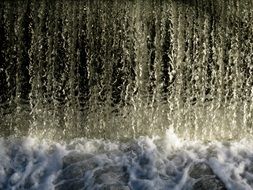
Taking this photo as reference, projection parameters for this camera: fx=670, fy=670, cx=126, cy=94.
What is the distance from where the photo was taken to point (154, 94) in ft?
27.9

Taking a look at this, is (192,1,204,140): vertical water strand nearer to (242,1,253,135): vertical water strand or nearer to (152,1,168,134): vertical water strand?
(152,1,168,134): vertical water strand

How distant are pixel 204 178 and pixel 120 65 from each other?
1.76 meters

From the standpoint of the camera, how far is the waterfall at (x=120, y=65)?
8281 millimetres

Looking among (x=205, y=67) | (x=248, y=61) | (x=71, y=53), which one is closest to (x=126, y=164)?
(x=71, y=53)

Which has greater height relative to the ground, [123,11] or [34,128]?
[123,11]

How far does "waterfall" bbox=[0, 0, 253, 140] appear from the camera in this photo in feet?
27.2

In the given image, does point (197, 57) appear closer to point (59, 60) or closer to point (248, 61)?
point (248, 61)

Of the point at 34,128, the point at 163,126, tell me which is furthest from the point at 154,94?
the point at 34,128

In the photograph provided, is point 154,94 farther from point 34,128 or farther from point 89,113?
point 34,128

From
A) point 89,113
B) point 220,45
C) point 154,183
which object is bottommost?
point 154,183

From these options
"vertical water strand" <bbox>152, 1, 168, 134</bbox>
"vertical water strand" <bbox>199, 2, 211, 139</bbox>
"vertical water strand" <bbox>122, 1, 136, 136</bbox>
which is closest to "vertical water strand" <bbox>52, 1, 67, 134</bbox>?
"vertical water strand" <bbox>122, 1, 136, 136</bbox>

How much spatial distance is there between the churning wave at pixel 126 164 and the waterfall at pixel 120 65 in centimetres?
27

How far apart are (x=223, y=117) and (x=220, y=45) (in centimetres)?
95

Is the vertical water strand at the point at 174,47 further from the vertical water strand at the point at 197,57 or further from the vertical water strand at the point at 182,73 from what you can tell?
the vertical water strand at the point at 197,57
